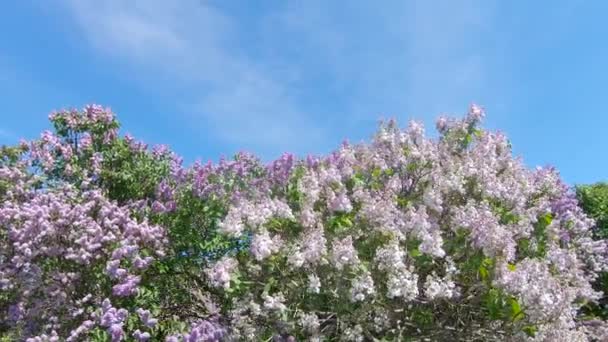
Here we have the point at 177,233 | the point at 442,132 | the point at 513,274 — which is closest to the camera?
the point at 513,274

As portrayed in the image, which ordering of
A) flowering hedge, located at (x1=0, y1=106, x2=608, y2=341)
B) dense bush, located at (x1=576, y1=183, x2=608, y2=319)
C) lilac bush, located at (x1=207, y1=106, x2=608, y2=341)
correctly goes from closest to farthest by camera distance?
1. lilac bush, located at (x1=207, y1=106, x2=608, y2=341)
2. flowering hedge, located at (x1=0, y1=106, x2=608, y2=341)
3. dense bush, located at (x1=576, y1=183, x2=608, y2=319)

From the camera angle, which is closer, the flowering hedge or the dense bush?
the flowering hedge

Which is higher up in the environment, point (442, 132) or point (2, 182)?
point (442, 132)

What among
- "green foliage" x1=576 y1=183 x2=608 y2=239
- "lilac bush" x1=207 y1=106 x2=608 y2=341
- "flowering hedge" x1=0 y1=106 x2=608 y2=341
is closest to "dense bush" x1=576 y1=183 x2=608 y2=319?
"green foliage" x1=576 y1=183 x2=608 y2=239

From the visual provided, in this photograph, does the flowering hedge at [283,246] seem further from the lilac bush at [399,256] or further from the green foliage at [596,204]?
the green foliage at [596,204]

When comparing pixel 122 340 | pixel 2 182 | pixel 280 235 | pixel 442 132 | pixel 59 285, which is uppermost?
pixel 442 132

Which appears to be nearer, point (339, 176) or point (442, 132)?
point (339, 176)

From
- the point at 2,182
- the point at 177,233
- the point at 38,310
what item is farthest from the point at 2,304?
the point at 177,233

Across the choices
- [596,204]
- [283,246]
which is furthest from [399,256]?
[596,204]

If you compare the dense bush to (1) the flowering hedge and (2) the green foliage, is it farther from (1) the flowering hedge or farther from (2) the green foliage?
(1) the flowering hedge

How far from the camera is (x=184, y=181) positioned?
760cm

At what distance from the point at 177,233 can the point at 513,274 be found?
131 inches

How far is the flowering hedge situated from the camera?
587 centimetres

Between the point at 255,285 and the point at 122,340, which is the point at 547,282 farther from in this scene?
the point at 122,340
